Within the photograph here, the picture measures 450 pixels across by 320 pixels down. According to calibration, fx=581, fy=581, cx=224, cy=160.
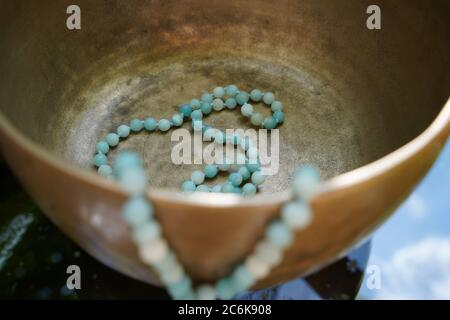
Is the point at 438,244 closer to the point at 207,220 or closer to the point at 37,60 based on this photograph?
the point at 207,220

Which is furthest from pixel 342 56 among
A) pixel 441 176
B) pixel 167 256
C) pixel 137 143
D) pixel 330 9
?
pixel 167 256

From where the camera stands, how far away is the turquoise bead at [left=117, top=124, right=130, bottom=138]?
0.88 m

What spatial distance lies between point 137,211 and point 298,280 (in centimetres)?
35

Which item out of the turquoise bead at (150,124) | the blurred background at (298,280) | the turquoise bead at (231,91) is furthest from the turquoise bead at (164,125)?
the blurred background at (298,280)

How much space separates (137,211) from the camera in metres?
0.44

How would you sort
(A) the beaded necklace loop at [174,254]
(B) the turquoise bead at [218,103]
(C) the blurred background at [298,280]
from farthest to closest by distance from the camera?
(B) the turquoise bead at [218,103]
(C) the blurred background at [298,280]
(A) the beaded necklace loop at [174,254]

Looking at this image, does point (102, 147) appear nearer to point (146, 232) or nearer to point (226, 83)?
point (226, 83)

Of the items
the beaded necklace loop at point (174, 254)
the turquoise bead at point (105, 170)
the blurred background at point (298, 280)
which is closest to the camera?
the beaded necklace loop at point (174, 254)

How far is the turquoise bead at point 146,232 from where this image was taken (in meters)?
0.45

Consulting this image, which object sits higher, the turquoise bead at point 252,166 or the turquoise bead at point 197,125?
the turquoise bead at point 197,125

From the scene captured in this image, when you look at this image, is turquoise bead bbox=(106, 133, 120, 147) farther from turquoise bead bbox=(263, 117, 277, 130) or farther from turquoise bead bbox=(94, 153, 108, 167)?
turquoise bead bbox=(263, 117, 277, 130)

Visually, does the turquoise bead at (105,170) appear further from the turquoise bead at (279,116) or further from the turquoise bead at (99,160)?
the turquoise bead at (279,116)

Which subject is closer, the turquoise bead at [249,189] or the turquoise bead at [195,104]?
the turquoise bead at [249,189]

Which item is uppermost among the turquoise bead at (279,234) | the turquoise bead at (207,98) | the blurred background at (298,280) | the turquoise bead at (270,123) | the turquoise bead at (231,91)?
the turquoise bead at (279,234)
